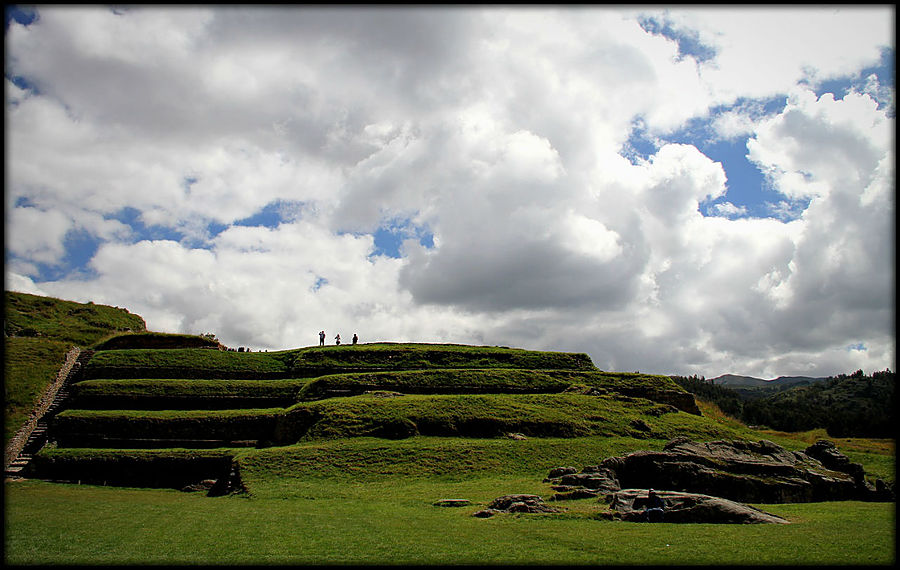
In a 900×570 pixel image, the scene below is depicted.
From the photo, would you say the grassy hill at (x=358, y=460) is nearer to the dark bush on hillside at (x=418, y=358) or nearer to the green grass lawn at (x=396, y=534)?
the green grass lawn at (x=396, y=534)

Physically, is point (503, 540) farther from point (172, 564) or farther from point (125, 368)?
point (125, 368)

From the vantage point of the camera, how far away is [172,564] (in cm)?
1241

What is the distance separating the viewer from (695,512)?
770 inches

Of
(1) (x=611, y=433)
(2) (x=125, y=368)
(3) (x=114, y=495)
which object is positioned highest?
(2) (x=125, y=368)

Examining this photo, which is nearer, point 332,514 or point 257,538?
point 257,538

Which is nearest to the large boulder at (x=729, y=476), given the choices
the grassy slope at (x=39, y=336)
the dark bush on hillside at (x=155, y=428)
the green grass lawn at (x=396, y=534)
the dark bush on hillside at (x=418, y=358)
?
the green grass lawn at (x=396, y=534)

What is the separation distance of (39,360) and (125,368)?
865 cm

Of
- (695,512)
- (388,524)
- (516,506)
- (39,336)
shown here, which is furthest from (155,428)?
(695,512)

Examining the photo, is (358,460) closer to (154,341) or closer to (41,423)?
(41,423)

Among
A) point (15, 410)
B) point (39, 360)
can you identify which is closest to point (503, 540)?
point (15, 410)

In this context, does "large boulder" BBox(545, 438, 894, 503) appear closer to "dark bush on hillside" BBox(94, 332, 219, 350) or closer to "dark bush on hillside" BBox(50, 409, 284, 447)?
"dark bush on hillside" BBox(50, 409, 284, 447)

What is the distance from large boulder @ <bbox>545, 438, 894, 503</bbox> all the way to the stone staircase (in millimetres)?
33968

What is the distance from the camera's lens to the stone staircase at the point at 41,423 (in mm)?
35219

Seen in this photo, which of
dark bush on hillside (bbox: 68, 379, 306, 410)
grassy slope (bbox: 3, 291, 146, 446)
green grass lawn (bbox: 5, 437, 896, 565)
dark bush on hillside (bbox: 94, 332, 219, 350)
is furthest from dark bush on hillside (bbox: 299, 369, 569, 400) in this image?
dark bush on hillside (bbox: 94, 332, 219, 350)
